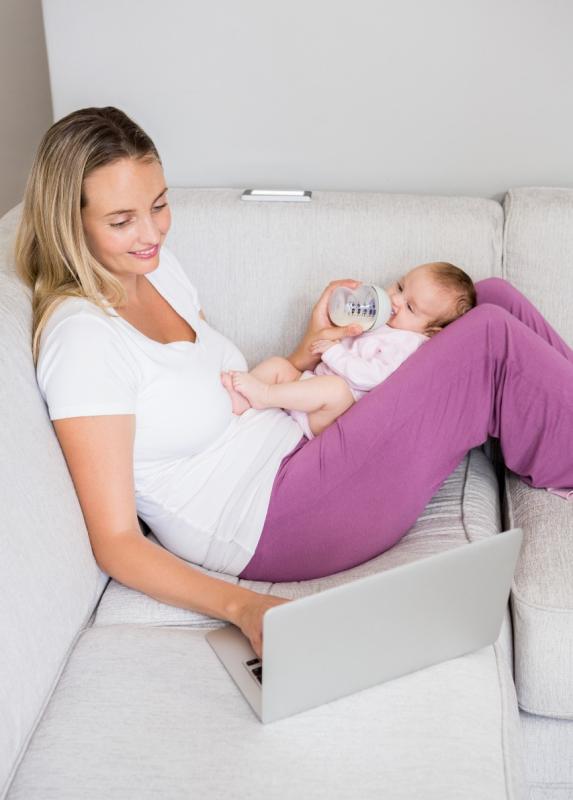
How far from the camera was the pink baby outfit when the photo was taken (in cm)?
185

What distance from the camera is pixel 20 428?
1.35 m

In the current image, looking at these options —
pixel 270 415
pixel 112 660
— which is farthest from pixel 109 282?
pixel 112 660

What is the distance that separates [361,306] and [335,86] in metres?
0.66

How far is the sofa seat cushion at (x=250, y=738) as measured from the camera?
114 centimetres

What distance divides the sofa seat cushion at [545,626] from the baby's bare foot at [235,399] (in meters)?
0.59

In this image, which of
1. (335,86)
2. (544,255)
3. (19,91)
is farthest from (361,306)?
(19,91)

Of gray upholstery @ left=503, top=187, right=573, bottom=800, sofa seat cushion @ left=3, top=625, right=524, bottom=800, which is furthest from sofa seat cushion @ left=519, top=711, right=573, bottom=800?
sofa seat cushion @ left=3, top=625, right=524, bottom=800

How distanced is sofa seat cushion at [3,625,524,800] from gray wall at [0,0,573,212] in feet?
4.48

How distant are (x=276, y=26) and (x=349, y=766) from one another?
1.70m

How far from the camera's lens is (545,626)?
1.49 metres

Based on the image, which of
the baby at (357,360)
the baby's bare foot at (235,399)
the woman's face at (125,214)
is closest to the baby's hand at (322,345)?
the baby at (357,360)

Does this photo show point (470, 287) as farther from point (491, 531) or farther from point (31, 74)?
point (31, 74)

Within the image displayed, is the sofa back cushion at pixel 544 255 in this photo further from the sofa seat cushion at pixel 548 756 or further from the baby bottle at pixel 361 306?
the sofa seat cushion at pixel 548 756

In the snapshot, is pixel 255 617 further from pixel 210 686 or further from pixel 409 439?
pixel 409 439
